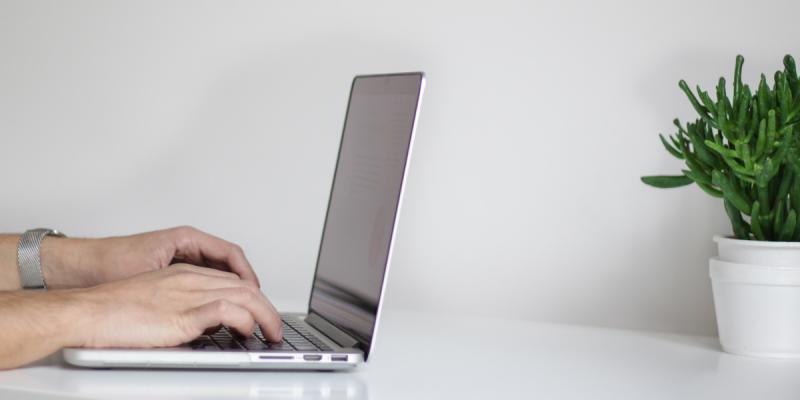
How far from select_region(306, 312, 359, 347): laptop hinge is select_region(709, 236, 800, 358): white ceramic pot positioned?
445mm

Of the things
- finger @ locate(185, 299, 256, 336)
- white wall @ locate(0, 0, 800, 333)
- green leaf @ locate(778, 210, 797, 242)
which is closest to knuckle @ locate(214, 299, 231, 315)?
finger @ locate(185, 299, 256, 336)

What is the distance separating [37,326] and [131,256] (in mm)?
367

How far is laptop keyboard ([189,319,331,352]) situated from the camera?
1013 millimetres

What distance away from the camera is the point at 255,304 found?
102cm

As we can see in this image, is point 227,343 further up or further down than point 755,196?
further down

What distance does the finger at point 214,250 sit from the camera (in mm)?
1306

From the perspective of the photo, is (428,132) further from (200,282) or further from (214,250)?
(200,282)

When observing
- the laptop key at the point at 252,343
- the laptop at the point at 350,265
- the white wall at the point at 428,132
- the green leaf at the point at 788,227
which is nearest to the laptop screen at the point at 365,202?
the laptop at the point at 350,265

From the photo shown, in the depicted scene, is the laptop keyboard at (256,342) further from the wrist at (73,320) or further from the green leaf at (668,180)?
the green leaf at (668,180)

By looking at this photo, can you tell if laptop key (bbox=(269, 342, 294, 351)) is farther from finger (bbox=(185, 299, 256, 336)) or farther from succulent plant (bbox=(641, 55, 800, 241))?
succulent plant (bbox=(641, 55, 800, 241))

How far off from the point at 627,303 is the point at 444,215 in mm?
298

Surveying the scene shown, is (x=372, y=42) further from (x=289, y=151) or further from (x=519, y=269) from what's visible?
(x=519, y=269)

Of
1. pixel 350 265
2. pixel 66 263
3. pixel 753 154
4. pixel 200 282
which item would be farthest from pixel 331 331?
pixel 753 154

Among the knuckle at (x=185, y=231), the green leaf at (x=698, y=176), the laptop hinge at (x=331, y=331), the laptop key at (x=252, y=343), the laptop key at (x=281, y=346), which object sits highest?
the green leaf at (x=698, y=176)
